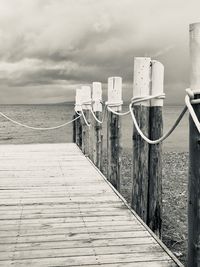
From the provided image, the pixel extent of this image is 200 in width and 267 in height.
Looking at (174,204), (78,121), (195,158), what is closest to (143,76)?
(195,158)

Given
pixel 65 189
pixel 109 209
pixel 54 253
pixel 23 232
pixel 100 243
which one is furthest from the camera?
pixel 65 189

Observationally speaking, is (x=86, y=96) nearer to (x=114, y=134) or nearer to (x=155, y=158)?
(x=114, y=134)

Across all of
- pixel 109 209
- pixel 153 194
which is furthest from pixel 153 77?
pixel 109 209

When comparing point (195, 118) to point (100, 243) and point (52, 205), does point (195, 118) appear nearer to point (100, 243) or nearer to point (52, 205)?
point (100, 243)

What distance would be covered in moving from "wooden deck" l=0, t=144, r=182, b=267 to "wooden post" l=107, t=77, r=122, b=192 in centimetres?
21

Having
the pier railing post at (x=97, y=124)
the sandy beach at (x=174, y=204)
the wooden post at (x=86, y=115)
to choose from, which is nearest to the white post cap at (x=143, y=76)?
the sandy beach at (x=174, y=204)

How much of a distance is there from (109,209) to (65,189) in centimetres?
127

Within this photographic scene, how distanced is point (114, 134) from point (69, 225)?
7.18 ft

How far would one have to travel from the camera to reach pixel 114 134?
20.1 feet

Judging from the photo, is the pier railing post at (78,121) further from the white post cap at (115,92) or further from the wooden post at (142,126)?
the wooden post at (142,126)

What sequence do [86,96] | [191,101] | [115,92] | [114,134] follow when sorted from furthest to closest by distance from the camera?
[86,96], [114,134], [115,92], [191,101]

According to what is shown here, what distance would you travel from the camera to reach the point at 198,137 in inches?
104

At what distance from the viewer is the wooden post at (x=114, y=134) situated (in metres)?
5.99

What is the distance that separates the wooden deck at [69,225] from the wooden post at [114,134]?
211mm
